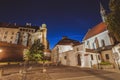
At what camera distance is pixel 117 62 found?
23.7m

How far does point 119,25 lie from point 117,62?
52.8 ft

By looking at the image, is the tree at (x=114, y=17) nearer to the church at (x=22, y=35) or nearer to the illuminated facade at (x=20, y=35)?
the church at (x=22, y=35)

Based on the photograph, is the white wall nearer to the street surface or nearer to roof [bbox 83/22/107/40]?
roof [bbox 83/22/107/40]

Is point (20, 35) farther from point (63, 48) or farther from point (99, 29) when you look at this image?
point (99, 29)

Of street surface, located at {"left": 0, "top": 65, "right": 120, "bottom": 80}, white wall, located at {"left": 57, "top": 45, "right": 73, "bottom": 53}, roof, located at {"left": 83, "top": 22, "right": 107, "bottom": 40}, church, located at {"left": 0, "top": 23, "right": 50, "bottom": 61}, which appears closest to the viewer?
street surface, located at {"left": 0, "top": 65, "right": 120, "bottom": 80}

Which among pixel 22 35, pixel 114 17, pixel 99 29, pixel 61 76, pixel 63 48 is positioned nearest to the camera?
pixel 114 17

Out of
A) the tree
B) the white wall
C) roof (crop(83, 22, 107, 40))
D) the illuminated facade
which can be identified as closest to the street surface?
the tree

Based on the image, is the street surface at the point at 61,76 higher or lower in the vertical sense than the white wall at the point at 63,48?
lower

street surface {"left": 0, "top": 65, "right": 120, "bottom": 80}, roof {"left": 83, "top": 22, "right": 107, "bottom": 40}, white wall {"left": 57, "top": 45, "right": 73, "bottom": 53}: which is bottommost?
street surface {"left": 0, "top": 65, "right": 120, "bottom": 80}

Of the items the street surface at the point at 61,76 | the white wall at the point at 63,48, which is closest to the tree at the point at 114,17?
the street surface at the point at 61,76

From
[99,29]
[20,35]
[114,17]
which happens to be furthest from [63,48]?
[20,35]

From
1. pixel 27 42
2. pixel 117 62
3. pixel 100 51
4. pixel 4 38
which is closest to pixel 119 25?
pixel 117 62

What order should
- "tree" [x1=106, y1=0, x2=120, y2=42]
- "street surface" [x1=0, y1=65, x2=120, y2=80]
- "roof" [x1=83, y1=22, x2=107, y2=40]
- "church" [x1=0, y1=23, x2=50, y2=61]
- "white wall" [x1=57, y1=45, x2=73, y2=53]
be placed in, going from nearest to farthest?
1. "tree" [x1=106, y1=0, x2=120, y2=42]
2. "street surface" [x1=0, y1=65, x2=120, y2=80]
3. "roof" [x1=83, y1=22, x2=107, y2=40]
4. "white wall" [x1=57, y1=45, x2=73, y2=53]
5. "church" [x1=0, y1=23, x2=50, y2=61]

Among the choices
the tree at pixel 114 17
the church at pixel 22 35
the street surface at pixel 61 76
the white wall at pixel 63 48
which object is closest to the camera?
the tree at pixel 114 17
